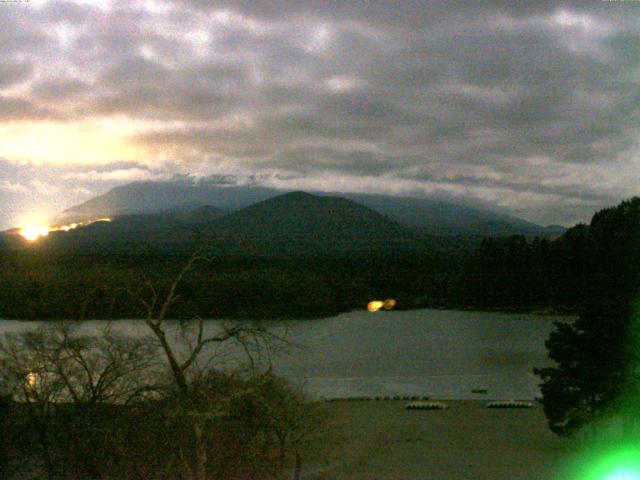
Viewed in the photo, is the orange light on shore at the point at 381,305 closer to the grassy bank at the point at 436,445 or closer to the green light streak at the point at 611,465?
the grassy bank at the point at 436,445

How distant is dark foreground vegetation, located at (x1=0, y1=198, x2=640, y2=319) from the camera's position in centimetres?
2095

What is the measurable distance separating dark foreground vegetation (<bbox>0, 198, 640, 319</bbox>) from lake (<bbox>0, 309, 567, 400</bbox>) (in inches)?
39.5

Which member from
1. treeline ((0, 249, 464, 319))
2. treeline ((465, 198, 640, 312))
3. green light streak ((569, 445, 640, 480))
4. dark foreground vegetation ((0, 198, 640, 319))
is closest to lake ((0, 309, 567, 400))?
treeline ((0, 249, 464, 319))

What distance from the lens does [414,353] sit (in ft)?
68.9

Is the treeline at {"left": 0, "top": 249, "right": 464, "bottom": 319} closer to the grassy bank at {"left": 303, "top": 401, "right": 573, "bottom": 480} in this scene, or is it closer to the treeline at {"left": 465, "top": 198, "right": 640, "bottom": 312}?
the treeline at {"left": 465, "top": 198, "right": 640, "bottom": 312}

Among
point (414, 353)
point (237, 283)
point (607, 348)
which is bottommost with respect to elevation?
point (414, 353)

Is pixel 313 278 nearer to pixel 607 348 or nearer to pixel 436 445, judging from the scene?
pixel 436 445

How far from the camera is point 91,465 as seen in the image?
5.14m

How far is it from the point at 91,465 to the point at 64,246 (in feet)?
79.1

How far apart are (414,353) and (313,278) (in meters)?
9.86

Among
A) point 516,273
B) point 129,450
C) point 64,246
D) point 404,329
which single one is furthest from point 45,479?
point 516,273

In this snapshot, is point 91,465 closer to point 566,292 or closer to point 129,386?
point 129,386

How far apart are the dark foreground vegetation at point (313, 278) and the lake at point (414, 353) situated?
1004 millimetres

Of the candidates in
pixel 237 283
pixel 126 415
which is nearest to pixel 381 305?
pixel 237 283
